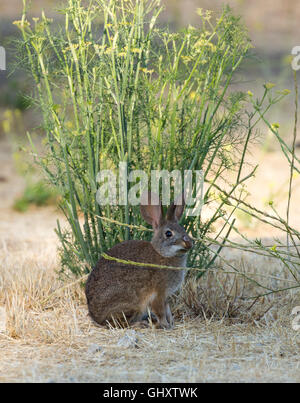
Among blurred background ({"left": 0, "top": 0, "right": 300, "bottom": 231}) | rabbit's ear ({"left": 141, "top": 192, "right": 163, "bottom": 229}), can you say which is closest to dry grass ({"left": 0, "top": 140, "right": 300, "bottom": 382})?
rabbit's ear ({"left": 141, "top": 192, "right": 163, "bottom": 229})

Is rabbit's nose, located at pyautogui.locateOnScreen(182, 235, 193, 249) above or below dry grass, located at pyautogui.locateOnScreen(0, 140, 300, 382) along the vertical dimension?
above

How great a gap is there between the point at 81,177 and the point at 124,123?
0.44 m

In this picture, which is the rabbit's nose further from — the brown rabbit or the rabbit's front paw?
the rabbit's front paw

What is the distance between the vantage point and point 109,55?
372 cm

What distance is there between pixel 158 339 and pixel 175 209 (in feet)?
2.42

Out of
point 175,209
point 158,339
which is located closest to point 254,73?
point 175,209

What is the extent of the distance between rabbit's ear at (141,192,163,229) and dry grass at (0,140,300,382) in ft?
1.70

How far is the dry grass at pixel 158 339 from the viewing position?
9.63ft

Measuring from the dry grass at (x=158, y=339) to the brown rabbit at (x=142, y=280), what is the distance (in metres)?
0.12

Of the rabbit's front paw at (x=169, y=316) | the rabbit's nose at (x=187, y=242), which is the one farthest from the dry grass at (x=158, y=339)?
the rabbit's nose at (x=187, y=242)

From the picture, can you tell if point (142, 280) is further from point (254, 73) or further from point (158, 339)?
point (254, 73)

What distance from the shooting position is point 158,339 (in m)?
3.40

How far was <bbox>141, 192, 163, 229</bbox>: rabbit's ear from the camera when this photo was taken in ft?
11.6
